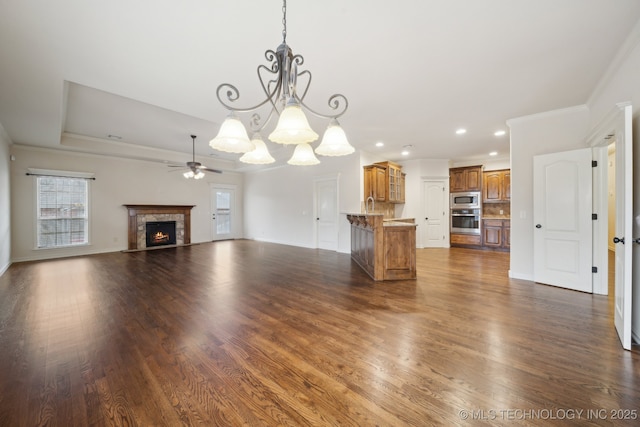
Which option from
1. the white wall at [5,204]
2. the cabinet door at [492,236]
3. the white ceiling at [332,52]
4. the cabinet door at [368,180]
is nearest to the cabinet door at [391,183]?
the cabinet door at [368,180]

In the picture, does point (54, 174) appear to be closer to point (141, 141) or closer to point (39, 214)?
point (39, 214)

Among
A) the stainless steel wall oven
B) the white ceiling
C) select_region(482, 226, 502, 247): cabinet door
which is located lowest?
select_region(482, 226, 502, 247): cabinet door

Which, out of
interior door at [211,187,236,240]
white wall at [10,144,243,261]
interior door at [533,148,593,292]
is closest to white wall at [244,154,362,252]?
interior door at [211,187,236,240]

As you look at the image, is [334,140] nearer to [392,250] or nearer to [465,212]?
[392,250]

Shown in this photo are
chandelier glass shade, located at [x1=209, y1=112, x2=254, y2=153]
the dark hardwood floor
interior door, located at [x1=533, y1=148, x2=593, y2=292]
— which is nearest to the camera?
the dark hardwood floor

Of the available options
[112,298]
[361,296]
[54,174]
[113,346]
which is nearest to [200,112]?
[112,298]

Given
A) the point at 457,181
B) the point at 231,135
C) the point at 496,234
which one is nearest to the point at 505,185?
the point at 457,181

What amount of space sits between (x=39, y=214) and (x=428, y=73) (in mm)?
8494

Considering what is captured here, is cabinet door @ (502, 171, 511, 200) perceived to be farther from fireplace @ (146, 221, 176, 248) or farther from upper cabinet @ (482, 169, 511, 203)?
fireplace @ (146, 221, 176, 248)

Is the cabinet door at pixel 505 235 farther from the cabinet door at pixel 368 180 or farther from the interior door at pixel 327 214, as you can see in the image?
the interior door at pixel 327 214

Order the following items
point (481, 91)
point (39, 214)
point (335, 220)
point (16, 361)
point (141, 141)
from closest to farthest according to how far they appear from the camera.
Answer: point (16, 361) < point (481, 91) < point (39, 214) < point (141, 141) < point (335, 220)

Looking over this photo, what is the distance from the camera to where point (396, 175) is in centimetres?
709

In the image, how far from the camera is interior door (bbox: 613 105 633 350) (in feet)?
6.66

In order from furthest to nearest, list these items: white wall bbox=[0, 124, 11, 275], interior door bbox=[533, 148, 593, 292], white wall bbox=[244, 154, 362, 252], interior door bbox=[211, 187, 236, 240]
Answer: interior door bbox=[211, 187, 236, 240]
white wall bbox=[244, 154, 362, 252]
white wall bbox=[0, 124, 11, 275]
interior door bbox=[533, 148, 593, 292]
